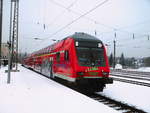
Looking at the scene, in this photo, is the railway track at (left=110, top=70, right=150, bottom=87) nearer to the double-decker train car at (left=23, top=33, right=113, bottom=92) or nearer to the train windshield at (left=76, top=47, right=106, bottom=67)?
the double-decker train car at (left=23, top=33, right=113, bottom=92)

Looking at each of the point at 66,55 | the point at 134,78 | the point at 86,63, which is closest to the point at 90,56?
the point at 86,63

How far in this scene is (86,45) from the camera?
416 inches

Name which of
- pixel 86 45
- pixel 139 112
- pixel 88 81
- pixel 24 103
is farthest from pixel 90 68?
pixel 24 103

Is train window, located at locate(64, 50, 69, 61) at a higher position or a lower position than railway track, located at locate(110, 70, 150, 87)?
Result: higher

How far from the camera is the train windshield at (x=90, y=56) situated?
10117mm

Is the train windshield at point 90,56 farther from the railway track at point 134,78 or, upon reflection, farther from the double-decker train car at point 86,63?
the railway track at point 134,78

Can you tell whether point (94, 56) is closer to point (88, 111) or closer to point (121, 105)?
point (121, 105)

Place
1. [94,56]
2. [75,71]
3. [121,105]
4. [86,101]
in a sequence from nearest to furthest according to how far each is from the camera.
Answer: [86,101] < [121,105] < [75,71] < [94,56]

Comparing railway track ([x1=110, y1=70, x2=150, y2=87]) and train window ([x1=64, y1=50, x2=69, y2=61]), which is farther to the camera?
railway track ([x1=110, y1=70, x2=150, y2=87])

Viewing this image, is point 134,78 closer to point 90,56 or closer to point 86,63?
point 90,56

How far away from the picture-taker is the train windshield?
10117 millimetres

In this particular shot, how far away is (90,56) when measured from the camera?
408 inches

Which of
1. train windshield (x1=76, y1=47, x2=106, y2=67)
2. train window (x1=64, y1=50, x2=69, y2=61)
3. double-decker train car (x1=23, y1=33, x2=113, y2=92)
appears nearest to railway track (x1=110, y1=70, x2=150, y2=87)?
double-decker train car (x1=23, y1=33, x2=113, y2=92)

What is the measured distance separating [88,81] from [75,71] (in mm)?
843
